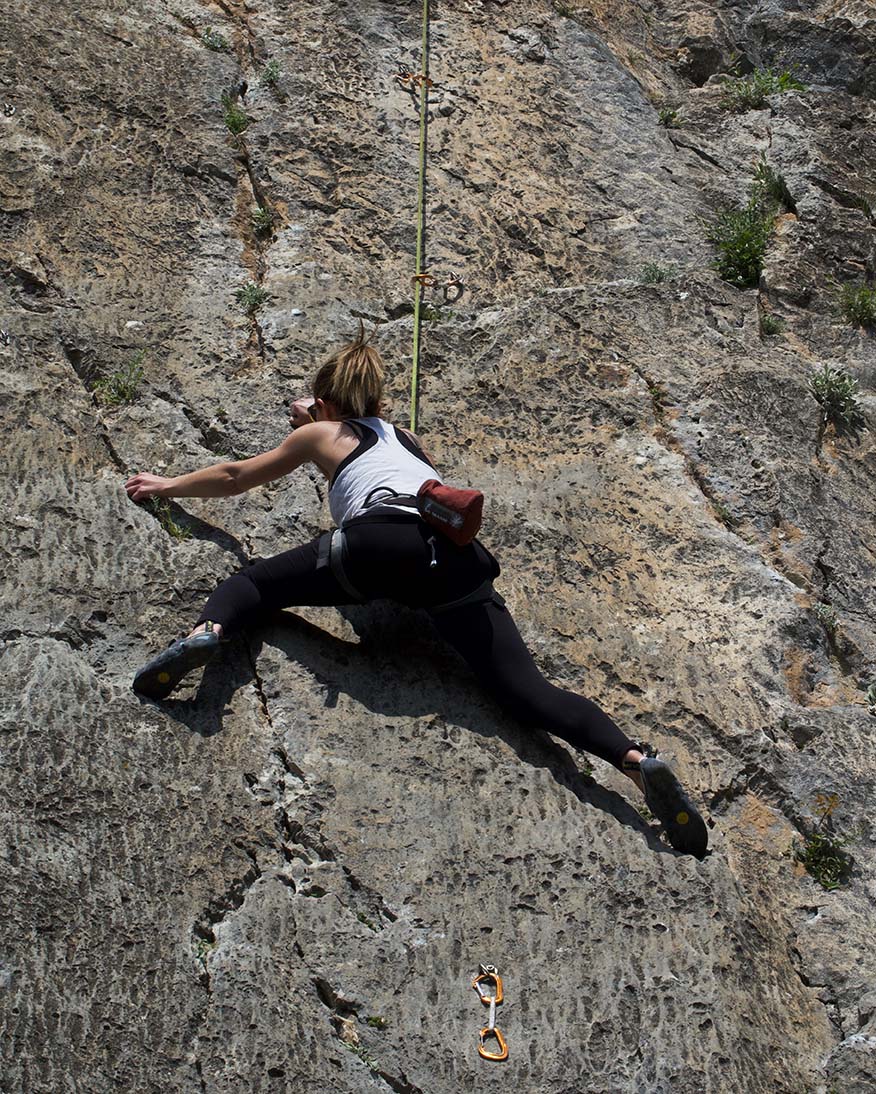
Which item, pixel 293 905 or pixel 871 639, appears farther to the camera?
pixel 871 639

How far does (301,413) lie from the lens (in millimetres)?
5688

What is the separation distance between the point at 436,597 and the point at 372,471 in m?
0.56

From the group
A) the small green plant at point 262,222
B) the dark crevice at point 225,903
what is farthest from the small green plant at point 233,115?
the dark crevice at point 225,903

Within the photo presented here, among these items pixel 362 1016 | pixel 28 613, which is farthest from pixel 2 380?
pixel 362 1016

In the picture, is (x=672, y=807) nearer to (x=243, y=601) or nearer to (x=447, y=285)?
(x=243, y=601)

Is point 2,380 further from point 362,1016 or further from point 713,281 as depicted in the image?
point 713,281

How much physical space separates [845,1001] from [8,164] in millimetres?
5667

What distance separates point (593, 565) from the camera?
585 cm

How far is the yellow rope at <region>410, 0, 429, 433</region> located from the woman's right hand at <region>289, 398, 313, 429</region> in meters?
0.69

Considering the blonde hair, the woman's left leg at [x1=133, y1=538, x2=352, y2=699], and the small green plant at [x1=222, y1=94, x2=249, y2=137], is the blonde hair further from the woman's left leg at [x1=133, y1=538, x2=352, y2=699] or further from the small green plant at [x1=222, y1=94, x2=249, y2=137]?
the small green plant at [x1=222, y1=94, x2=249, y2=137]

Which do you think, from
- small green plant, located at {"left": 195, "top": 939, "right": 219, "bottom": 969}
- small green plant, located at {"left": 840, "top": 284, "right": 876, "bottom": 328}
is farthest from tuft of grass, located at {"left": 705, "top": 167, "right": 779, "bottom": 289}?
small green plant, located at {"left": 195, "top": 939, "right": 219, "bottom": 969}

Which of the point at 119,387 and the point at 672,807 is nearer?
the point at 672,807

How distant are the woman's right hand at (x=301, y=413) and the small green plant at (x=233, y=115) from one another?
8.34 feet

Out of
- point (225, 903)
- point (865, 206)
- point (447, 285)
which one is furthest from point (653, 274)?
point (225, 903)
